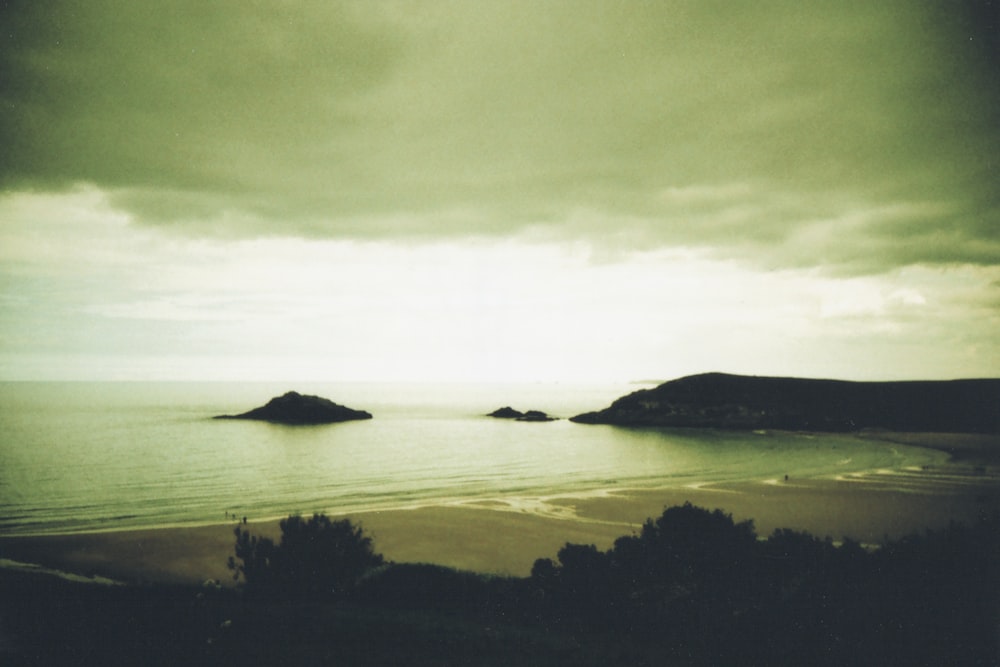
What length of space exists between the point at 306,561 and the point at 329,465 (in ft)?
113

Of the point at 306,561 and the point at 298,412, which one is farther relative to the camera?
the point at 298,412

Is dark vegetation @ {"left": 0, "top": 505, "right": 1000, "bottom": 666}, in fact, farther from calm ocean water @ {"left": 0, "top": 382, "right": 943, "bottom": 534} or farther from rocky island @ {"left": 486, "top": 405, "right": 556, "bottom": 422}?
rocky island @ {"left": 486, "top": 405, "right": 556, "bottom": 422}

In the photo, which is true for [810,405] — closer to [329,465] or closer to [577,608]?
[329,465]

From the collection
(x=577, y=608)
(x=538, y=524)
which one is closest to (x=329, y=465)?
(x=538, y=524)

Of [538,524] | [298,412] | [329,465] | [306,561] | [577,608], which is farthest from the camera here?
[298,412]

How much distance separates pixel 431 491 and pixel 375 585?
2457cm

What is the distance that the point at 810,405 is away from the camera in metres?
97.3

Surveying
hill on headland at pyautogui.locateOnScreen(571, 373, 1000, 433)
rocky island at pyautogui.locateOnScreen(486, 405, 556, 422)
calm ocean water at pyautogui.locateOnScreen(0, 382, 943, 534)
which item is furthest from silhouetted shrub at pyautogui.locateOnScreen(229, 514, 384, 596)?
rocky island at pyautogui.locateOnScreen(486, 405, 556, 422)

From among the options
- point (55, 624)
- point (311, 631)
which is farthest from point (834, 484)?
point (55, 624)

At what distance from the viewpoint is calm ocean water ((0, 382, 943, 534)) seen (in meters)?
31.6

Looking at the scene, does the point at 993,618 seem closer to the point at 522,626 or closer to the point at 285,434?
the point at 522,626

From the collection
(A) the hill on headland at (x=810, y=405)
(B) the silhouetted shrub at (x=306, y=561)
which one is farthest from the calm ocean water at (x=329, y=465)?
(B) the silhouetted shrub at (x=306, y=561)

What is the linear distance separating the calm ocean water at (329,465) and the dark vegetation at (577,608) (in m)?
17.9

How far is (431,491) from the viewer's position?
3725cm
